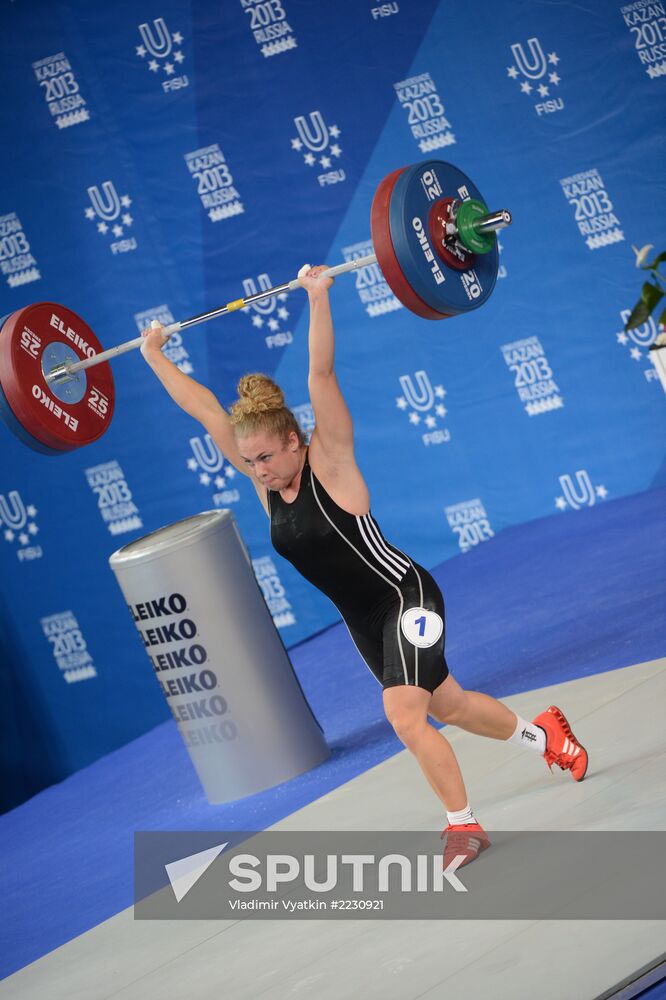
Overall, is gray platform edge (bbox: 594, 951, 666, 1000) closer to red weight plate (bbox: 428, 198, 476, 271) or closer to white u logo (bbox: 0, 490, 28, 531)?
red weight plate (bbox: 428, 198, 476, 271)

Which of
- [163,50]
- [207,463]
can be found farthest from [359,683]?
[163,50]

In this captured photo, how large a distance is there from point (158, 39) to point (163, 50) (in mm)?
67

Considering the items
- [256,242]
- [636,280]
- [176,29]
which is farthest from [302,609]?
[176,29]

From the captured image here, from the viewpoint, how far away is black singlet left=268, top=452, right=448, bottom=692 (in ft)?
10.6

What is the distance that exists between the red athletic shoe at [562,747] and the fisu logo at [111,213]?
454cm

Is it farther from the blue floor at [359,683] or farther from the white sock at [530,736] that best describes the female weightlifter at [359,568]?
the blue floor at [359,683]

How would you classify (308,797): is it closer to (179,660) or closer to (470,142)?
(179,660)

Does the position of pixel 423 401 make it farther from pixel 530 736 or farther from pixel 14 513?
pixel 530 736

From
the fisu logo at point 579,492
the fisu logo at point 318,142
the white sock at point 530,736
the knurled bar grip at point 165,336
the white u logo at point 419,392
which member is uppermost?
the fisu logo at point 318,142

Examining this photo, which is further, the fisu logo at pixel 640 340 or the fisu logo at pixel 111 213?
the fisu logo at pixel 111 213

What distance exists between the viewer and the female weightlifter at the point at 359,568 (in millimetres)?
3180

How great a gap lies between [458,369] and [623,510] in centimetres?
120

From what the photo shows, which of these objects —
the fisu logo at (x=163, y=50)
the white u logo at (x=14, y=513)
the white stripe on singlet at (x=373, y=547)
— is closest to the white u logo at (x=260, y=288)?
the fisu logo at (x=163, y=50)

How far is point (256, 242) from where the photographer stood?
6980 millimetres
